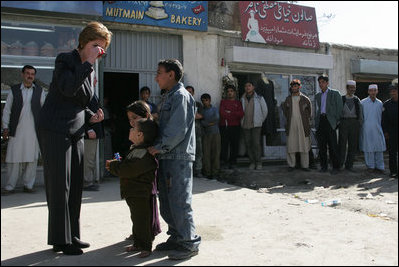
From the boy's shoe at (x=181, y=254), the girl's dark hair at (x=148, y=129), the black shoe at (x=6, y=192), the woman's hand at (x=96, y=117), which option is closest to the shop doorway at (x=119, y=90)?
the black shoe at (x=6, y=192)

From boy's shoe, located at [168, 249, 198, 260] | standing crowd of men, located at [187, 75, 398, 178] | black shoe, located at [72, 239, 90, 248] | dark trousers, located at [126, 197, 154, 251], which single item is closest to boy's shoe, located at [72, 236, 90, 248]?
black shoe, located at [72, 239, 90, 248]

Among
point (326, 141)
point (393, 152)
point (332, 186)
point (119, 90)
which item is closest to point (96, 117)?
point (332, 186)

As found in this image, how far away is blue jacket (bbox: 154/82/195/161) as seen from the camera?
283 cm

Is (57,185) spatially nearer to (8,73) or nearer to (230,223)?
(230,223)

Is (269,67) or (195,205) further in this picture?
(269,67)

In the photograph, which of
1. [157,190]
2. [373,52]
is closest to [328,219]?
[157,190]

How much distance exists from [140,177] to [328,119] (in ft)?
19.5

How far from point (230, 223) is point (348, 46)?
8.19m

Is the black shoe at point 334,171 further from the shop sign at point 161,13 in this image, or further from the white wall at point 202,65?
the shop sign at point 161,13

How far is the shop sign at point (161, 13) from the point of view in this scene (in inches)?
289

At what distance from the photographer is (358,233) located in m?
3.56

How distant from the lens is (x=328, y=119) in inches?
314

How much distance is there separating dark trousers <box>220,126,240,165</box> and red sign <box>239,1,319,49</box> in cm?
230

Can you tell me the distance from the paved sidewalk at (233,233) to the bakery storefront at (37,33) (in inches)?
Result: 93.2
